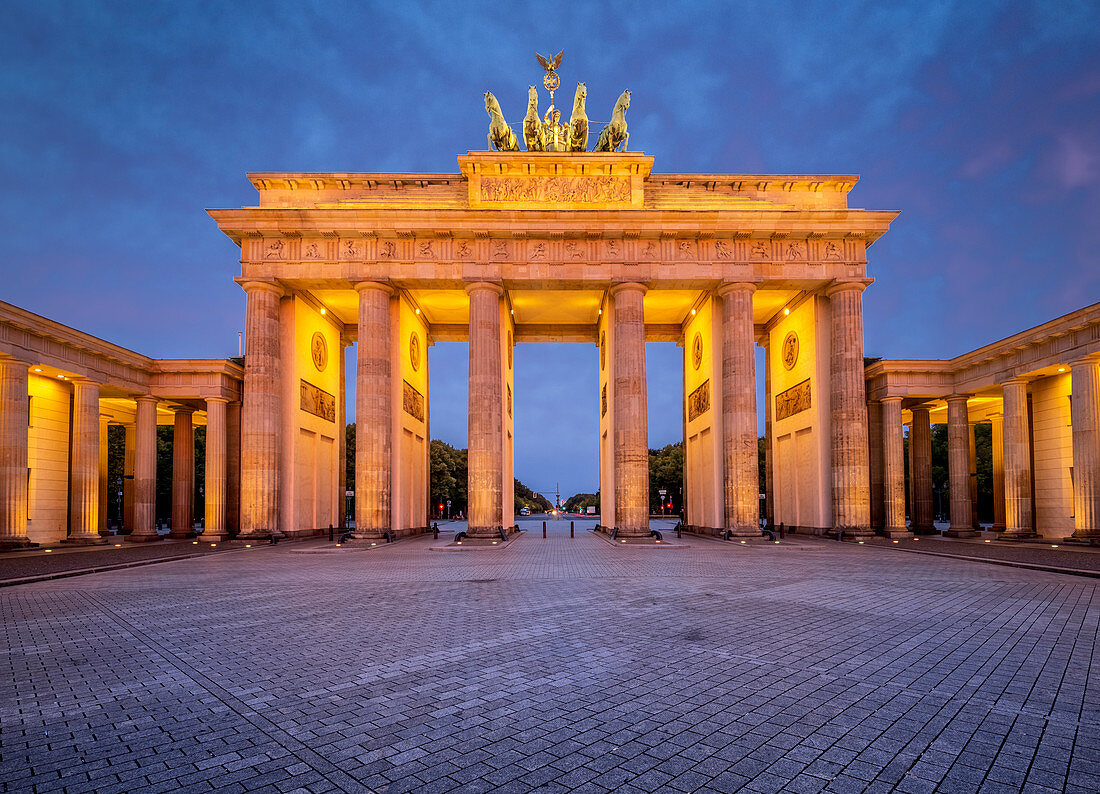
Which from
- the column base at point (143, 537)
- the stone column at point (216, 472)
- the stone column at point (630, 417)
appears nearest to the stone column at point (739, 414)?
the stone column at point (630, 417)

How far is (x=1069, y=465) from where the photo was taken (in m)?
28.3

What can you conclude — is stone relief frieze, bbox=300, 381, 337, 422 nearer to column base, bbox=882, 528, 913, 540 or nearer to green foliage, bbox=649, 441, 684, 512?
column base, bbox=882, 528, 913, 540

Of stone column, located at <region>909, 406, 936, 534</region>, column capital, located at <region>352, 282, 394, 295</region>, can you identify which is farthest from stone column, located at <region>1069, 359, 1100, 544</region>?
column capital, located at <region>352, 282, 394, 295</region>

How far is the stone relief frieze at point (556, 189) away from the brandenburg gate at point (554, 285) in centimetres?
7

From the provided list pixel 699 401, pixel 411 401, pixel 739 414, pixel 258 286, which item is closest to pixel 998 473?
pixel 699 401

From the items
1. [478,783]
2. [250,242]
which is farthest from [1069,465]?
[250,242]

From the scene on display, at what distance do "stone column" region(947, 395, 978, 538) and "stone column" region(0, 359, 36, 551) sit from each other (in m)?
41.2

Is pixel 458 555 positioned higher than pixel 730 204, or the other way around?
pixel 730 204

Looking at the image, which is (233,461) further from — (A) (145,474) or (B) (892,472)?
(B) (892,472)

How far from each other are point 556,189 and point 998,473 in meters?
29.8

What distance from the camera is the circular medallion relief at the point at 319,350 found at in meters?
34.1

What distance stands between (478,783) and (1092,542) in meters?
29.3

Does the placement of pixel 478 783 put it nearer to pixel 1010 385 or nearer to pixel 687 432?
pixel 1010 385

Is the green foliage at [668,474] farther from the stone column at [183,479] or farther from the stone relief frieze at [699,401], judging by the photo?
the stone column at [183,479]
